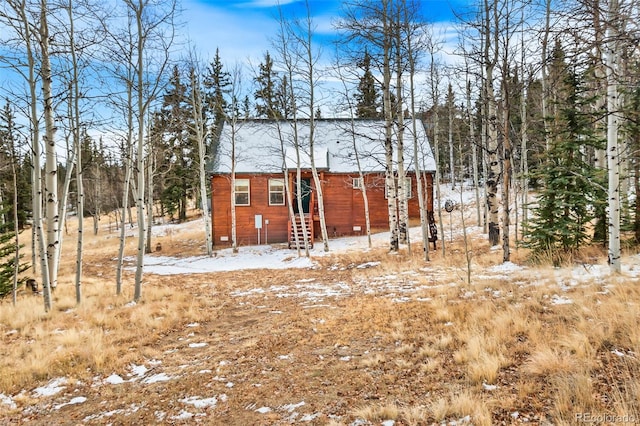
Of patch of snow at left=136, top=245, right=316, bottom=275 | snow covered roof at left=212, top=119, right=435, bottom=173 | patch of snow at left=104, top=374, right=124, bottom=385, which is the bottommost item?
patch of snow at left=136, top=245, right=316, bottom=275

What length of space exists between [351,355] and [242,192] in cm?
1711

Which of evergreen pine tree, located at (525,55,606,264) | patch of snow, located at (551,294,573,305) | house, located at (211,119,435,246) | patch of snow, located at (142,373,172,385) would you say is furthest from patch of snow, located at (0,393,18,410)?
house, located at (211,119,435,246)

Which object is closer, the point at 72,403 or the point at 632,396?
the point at 632,396

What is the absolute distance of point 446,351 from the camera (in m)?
4.97

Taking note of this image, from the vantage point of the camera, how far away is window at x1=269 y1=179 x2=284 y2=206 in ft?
70.3

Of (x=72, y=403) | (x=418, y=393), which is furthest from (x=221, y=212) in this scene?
(x=418, y=393)

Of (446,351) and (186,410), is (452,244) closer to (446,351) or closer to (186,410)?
(446,351)

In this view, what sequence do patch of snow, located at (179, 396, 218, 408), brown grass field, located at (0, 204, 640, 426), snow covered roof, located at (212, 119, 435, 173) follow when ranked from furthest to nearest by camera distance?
snow covered roof, located at (212, 119, 435, 173), patch of snow, located at (179, 396, 218, 408), brown grass field, located at (0, 204, 640, 426)

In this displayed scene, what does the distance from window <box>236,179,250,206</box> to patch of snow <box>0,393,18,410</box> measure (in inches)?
656

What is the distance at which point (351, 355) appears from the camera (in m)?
5.28

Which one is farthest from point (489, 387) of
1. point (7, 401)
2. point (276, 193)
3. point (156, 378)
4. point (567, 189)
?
point (276, 193)

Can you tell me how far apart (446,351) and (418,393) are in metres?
1.21

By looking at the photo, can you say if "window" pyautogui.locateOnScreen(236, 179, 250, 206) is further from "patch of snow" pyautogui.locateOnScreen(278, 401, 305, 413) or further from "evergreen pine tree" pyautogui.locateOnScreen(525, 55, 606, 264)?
"patch of snow" pyautogui.locateOnScreen(278, 401, 305, 413)

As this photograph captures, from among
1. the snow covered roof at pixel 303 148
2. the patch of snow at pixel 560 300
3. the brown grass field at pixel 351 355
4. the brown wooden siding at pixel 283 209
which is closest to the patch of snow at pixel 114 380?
the brown grass field at pixel 351 355
